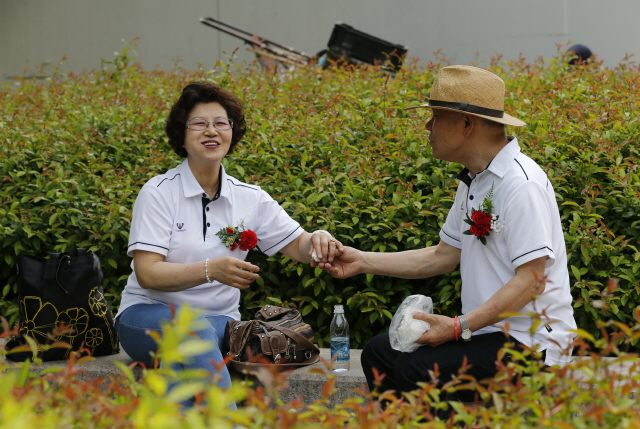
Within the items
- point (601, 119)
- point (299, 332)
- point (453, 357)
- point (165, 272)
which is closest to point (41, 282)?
point (165, 272)

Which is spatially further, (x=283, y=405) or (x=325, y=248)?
(x=325, y=248)

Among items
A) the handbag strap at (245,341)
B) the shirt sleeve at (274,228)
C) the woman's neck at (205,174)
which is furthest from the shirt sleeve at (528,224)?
the woman's neck at (205,174)

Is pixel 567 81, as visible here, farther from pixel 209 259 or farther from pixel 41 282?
pixel 41 282

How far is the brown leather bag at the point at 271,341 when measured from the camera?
10.4ft

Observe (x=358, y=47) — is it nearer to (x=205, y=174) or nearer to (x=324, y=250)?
(x=205, y=174)

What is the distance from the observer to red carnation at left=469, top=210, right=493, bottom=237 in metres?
2.71

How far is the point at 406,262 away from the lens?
3301mm

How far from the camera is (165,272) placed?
312 cm

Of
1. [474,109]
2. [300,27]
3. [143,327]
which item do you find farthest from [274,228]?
[300,27]

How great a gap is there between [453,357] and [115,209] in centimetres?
254

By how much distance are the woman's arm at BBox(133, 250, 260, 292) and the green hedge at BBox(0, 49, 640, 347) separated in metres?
0.85

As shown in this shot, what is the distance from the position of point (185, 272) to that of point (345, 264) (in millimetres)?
848

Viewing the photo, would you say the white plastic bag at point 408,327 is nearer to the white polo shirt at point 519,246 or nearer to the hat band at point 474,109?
the white polo shirt at point 519,246

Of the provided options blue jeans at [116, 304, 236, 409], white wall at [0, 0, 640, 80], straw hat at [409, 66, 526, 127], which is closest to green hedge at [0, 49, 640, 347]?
blue jeans at [116, 304, 236, 409]
